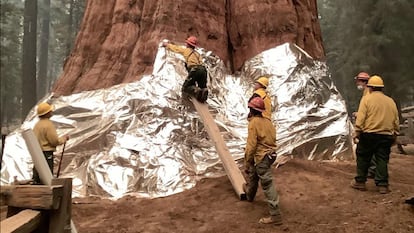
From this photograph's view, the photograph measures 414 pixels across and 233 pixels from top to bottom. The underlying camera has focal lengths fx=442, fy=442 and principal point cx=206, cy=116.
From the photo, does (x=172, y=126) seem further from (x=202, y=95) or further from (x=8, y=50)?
(x=8, y=50)

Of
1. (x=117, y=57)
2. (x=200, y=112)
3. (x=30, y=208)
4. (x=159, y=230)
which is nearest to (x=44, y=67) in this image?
(x=117, y=57)

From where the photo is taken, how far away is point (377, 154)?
6.46 metres

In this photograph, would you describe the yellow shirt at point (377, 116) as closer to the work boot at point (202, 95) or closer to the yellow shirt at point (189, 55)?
the work boot at point (202, 95)

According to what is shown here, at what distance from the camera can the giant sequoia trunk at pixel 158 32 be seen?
366 inches

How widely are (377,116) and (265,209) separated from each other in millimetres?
2140

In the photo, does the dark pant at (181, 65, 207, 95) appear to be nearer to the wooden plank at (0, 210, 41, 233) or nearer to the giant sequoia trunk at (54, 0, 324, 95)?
the giant sequoia trunk at (54, 0, 324, 95)

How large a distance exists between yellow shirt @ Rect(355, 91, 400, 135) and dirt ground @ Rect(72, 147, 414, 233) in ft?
3.00

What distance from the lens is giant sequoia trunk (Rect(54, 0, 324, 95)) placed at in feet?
30.5

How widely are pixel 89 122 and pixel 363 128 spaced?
A: 475cm

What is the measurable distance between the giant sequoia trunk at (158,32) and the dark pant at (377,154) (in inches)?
159

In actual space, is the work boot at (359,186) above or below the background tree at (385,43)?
below

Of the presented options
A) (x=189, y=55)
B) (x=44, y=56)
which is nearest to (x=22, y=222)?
(x=189, y=55)

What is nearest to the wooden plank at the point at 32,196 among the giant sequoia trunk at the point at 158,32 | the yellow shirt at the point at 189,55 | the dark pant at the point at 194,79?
the dark pant at the point at 194,79

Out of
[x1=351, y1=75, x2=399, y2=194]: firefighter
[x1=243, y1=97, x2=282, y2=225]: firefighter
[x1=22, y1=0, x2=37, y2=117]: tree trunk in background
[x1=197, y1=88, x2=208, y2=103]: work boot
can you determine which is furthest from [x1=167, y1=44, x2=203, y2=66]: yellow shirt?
[x1=22, y1=0, x2=37, y2=117]: tree trunk in background
